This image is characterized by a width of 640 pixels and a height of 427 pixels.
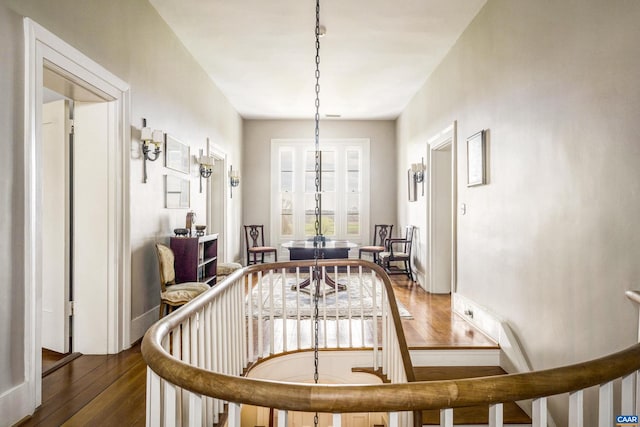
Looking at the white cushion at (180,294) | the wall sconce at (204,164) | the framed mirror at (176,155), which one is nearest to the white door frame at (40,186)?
the white cushion at (180,294)

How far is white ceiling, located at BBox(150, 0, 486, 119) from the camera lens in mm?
3576

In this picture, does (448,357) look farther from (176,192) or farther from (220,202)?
(220,202)

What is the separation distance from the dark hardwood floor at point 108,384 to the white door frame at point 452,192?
85 centimetres

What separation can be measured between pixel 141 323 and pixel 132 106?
1845 millimetres

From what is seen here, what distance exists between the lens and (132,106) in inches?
128

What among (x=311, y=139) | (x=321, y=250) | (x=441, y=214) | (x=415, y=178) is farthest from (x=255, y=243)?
(x=441, y=214)

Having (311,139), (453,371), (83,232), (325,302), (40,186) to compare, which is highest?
(311,139)

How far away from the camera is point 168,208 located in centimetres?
407

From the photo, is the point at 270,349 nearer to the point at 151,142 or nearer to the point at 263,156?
the point at 151,142

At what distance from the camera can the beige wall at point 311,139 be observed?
8.16 meters

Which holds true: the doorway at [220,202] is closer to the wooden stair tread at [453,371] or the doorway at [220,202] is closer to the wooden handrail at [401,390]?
the wooden stair tread at [453,371]

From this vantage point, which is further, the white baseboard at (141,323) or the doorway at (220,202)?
the doorway at (220,202)

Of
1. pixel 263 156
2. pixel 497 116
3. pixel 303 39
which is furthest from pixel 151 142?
pixel 263 156

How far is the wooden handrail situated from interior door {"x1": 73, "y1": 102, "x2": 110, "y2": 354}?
7.78 ft
